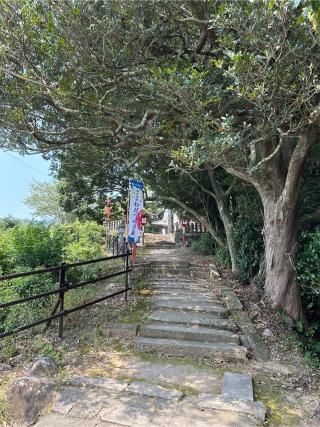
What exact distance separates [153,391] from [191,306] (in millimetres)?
2690

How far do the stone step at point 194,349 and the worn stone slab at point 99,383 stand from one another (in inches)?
39.5

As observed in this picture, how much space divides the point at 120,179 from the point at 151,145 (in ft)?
24.5

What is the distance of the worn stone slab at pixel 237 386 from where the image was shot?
3.24m

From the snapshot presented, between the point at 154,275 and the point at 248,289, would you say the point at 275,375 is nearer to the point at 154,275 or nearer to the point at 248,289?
the point at 248,289

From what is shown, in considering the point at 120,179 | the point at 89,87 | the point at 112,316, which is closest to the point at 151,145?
the point at 89,87

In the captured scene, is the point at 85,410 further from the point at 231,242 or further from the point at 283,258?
the point at 231,242

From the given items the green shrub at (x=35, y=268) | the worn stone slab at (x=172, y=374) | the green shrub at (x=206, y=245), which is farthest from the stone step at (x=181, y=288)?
the green shrub at (x=206, y=245)

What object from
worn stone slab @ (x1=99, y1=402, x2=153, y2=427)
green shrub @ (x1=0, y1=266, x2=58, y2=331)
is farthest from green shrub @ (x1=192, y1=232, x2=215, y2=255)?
worn stone slab @ (x1=99, y1=402, x2=153, y2=427)

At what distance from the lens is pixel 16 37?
17.1 ft

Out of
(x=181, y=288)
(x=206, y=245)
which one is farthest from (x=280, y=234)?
(x=206, y=245)

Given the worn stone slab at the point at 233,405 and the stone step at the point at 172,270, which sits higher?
the stone step at the point at 172,270

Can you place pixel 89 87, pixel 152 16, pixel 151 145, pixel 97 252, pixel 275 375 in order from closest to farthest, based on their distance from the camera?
pixel 275 375
pixel 152 16
pixel 89 87
pixel 151 145
pixel 97 252

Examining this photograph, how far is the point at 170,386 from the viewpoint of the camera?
11.3 feet

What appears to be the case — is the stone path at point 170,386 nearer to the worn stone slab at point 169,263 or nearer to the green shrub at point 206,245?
the worn stone slab at point 169,263
